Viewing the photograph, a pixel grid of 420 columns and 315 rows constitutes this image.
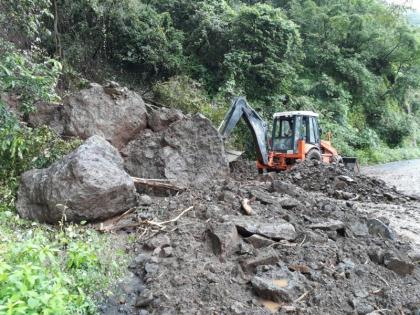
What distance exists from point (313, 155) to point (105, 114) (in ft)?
15.7

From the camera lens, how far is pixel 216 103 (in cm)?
1400

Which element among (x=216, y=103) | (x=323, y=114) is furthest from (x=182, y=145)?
(x=323, y=114)

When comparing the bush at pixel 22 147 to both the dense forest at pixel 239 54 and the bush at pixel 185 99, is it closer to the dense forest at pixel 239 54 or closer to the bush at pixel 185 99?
the dense forest at pixel 239 54

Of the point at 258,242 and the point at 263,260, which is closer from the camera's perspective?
the point at 263,260

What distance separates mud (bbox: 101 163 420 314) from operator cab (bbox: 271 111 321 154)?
4.33 meters

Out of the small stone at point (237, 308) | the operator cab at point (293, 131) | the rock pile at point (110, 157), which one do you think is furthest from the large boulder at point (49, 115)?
the small stone at point (237, 308)

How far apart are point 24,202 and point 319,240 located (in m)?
3.53

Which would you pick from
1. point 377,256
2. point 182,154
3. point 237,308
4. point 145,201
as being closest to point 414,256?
point 377,256

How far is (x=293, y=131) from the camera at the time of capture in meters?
9.98

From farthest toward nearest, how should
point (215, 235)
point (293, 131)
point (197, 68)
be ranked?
point (197, 68) < point (293, 131) < point (215, 235)

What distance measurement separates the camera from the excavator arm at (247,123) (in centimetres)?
904

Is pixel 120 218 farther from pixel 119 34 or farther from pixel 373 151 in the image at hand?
pixel 373 151

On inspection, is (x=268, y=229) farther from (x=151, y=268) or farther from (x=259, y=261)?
(x=151, y=268)

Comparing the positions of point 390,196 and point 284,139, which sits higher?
point 284,139
